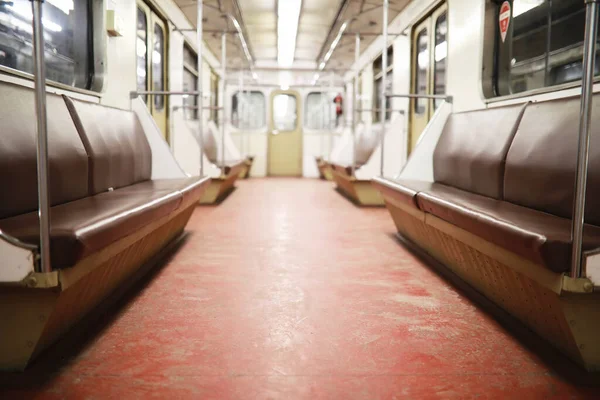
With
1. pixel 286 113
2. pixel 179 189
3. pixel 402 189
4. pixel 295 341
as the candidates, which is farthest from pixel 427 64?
pixel 286 113

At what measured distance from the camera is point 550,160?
7.11ft

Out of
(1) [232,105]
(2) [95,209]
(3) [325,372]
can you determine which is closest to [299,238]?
(2) [95,209]

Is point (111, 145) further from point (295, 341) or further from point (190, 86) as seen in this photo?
point (190, 86)

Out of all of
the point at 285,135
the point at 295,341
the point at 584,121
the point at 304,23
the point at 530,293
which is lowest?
the point at 295,341

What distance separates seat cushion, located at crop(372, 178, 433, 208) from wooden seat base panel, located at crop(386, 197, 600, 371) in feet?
0.94

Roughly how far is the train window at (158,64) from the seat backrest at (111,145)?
6.82 feet

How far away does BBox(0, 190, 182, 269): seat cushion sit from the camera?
1479mm

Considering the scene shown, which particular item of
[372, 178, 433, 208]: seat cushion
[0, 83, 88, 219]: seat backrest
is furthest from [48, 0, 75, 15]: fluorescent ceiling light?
[372, 178, 433, 208]: seat cushion

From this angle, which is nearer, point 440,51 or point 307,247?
point 307,247

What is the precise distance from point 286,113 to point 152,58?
6758 millimetres

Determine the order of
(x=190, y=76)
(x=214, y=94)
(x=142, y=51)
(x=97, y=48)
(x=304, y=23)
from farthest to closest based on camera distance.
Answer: (x=214, y=94) < (x=190, y=76) < (x=304, y=23) < (x=142, y=51) < (x=97, y=48)

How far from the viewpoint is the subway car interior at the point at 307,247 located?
1480 millimetres

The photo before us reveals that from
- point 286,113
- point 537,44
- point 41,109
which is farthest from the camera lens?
point 286,113

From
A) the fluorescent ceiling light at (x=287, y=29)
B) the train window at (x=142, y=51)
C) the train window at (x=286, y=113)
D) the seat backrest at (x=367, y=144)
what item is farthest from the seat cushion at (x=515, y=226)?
the train window at (x=286, y=113)
